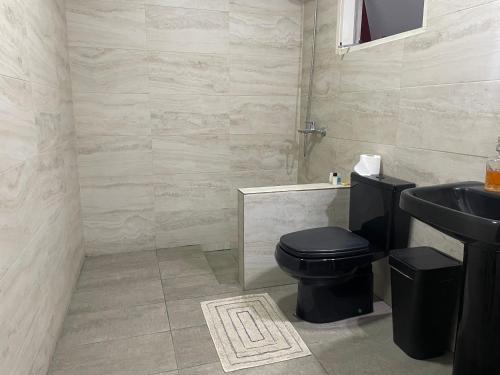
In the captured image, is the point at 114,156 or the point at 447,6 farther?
the point at 114,156

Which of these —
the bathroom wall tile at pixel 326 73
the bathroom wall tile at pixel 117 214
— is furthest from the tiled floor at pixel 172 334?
the bathroom wall tile at pixel 326 73

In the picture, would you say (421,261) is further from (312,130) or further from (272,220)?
(312,130)

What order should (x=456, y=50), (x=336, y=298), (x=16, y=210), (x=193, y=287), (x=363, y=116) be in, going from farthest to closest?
(x=193, y=287)
(x=363, y=116)
(x=336, y=298)
(x=456, y=50)
(x=16, y=210)

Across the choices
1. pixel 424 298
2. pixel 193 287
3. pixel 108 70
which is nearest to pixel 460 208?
pixel 424 298

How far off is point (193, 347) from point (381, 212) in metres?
1.24

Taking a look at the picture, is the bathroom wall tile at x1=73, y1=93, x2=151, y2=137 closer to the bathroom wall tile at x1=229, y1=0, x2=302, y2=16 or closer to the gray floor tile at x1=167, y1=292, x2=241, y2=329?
the bathroom wall tile at x1=229, y1=0, x2=302, y2=16

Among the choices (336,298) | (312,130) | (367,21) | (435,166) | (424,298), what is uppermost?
(367,21)

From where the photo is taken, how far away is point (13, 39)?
1.46m

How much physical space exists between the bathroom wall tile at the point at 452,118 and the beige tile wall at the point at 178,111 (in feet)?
4.56

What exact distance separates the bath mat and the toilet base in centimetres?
15

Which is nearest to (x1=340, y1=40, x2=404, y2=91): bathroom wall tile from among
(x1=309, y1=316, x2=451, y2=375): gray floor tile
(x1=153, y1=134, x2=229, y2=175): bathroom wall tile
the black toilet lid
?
the black toilet lid

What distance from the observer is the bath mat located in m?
1.79

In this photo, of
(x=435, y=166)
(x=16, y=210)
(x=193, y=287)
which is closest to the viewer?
(x=16, y=210)

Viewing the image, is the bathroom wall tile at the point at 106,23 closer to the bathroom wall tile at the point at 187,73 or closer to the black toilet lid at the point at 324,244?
the bathroom wall tile at the point at 187,73
